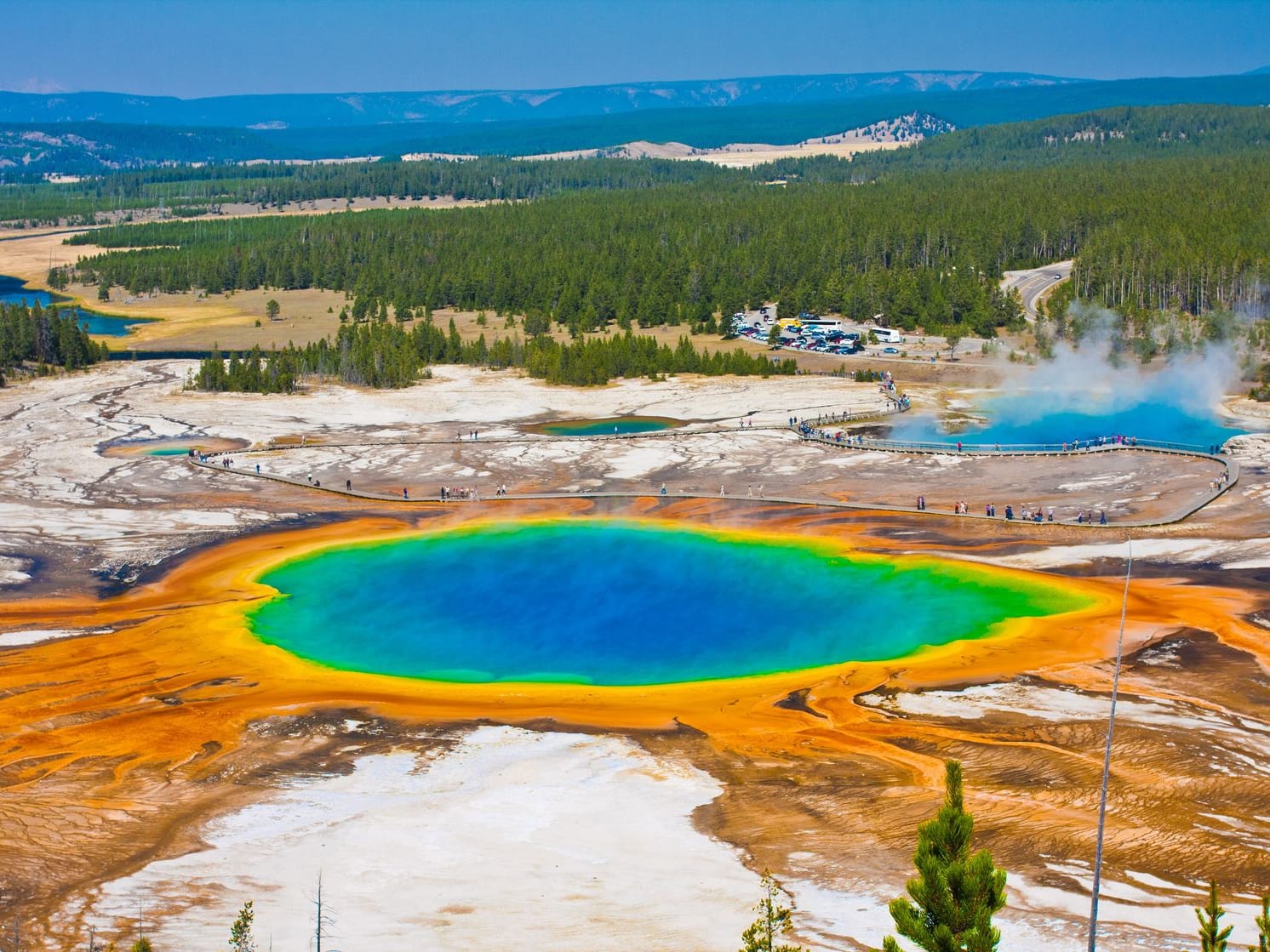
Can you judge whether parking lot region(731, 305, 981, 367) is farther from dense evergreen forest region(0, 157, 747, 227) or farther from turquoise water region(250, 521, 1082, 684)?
dense evergreen forest region(0, 157, 747, 227)

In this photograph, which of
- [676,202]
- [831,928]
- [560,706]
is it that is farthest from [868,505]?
[676,202]

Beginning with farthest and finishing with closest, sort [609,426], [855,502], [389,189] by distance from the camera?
[389,189] < [609,426] < [855,502]

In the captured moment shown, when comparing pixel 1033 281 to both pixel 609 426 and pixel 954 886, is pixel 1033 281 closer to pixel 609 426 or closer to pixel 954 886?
pixel 609 426

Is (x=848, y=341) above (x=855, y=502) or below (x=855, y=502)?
above

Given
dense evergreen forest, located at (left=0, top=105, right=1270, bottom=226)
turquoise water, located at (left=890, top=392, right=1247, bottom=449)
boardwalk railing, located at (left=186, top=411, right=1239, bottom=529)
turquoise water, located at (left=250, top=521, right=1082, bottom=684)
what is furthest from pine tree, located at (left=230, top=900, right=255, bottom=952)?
dense evergreen forest, located at (left=0, top=105, right=1270, bottom=226)

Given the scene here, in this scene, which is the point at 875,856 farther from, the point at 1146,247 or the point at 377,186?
the point at 377,186

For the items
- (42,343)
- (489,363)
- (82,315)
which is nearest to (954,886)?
(489,363)
